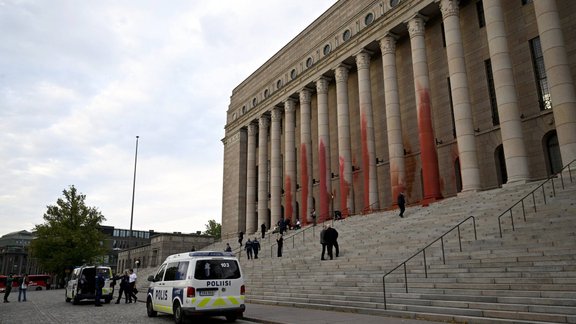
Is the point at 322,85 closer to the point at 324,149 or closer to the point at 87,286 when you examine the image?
the point at 324,149

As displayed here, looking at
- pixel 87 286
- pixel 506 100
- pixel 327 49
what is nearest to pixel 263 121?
pixel 327 49

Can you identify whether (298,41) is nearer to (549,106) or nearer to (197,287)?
(549,106)

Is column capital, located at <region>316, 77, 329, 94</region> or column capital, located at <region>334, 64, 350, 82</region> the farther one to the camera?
column capital, located at <region>316, 77, 329, 94</region>

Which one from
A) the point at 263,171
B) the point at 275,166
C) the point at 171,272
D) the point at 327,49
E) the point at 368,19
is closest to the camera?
the point at 171,272

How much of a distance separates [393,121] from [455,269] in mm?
19035

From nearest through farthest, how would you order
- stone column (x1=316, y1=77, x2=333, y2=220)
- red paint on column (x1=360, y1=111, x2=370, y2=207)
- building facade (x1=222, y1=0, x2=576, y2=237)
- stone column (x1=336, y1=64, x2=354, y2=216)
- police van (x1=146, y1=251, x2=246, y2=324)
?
police van (x1=146, y1=251, x2=246, y2=324), building facade (x1=222, y1=0, x2=576, y2=237), red paint on column (x1=360, y1=111, x2=370, y2=207), stone column (x1=336, y1=64, x2=354, y2=216), stone column (x1=316, y1=77, x2=333, y2=220)

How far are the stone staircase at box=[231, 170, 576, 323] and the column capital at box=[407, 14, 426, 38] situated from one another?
42.2 ft

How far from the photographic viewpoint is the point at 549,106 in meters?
25.2

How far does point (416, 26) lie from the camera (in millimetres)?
30328

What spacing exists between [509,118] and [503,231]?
1032 centimetres

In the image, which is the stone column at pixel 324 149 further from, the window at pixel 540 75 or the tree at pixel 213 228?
the tree at pixel 213 228

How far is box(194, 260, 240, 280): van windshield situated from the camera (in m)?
12.5

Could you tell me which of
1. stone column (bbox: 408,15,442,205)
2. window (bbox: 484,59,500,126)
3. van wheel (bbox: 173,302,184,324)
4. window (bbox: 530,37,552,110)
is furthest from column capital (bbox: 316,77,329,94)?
van wheel (bbox: 173,302,184,324)

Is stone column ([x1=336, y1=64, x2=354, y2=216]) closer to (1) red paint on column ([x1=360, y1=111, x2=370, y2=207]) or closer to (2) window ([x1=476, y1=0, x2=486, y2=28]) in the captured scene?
(1) red paint on column ([x1=360, y1=111, x2=370, y2=207])
